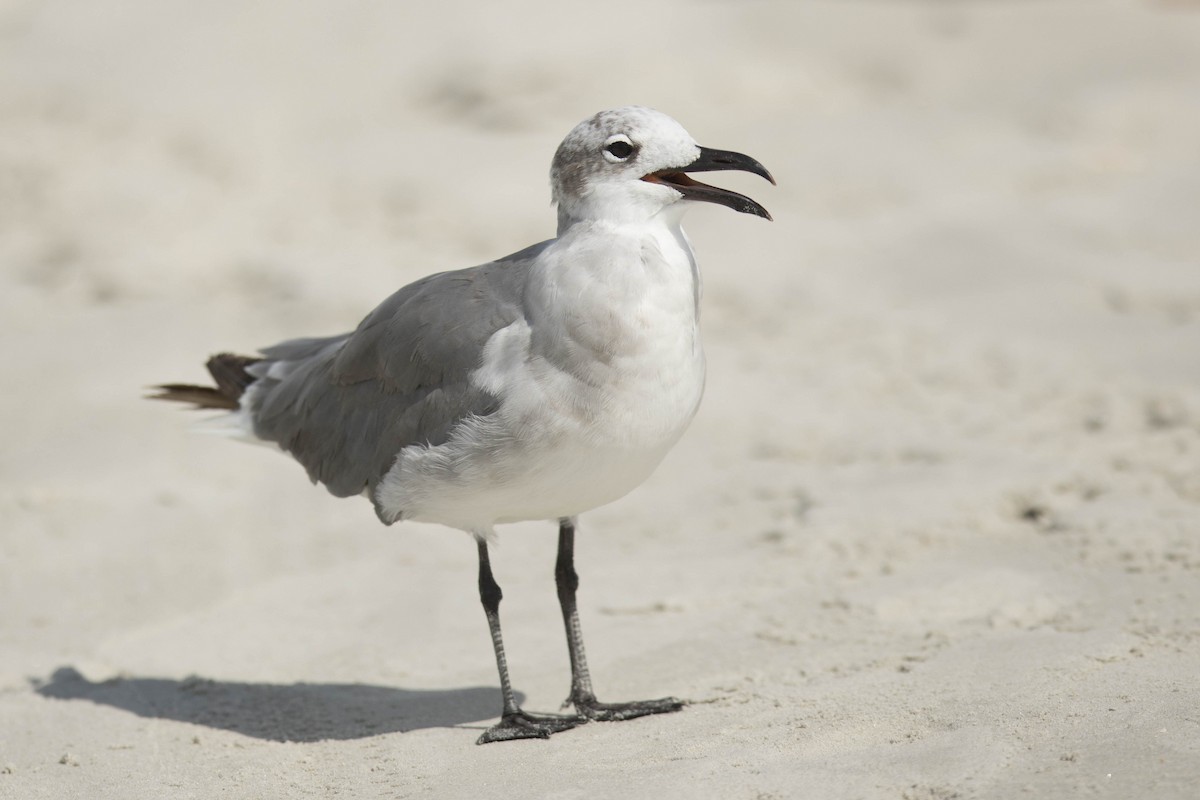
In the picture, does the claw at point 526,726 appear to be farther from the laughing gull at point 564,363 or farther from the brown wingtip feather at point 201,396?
the brown wingtip feather at point 201,396

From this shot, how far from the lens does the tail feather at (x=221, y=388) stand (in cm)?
541

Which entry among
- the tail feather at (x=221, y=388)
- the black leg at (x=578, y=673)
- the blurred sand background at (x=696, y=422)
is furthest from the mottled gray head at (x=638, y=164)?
the tail feather at (x=221, y=388)

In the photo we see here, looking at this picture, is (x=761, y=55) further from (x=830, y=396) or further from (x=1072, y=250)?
(x=830, y=396)

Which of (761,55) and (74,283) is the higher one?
(761,55)

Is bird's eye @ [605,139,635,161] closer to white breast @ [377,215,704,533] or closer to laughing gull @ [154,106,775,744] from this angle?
laughing gull @ [154,106,775,744]

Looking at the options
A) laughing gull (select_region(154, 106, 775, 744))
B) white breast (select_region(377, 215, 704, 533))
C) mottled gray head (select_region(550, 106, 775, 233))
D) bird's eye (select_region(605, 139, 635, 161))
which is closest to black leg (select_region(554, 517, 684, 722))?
laughing gull (select_region(154, 106, 775, 744))

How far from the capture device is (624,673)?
15.9 ft

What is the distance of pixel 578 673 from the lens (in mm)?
4547

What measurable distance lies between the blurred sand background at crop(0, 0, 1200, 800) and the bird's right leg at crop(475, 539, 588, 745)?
95 mm

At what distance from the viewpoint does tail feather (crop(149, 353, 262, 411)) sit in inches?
213

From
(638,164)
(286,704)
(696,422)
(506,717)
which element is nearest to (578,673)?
(506,717)

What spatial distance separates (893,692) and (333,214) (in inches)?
249

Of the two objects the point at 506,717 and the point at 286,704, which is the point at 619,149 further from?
the point at 286,704

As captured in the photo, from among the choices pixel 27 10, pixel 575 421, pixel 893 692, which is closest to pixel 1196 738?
pixel 893 692
